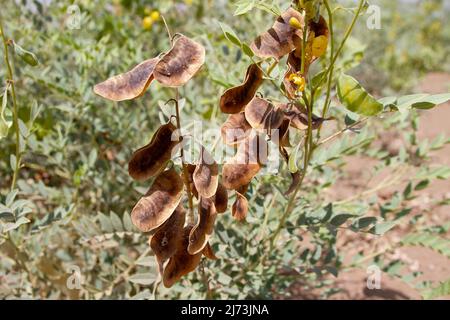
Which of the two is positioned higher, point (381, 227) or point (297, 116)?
point (297, 116)

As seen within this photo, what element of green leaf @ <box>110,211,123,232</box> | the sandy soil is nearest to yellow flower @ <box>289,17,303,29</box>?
green leaf @ <box>110,211,123,232</box>

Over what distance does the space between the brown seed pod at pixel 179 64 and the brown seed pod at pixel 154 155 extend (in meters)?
0.10

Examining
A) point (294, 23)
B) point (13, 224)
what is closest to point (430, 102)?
point (294, 23)

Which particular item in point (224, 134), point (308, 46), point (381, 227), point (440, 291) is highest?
point (308, 46)

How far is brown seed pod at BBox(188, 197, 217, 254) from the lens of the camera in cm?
90

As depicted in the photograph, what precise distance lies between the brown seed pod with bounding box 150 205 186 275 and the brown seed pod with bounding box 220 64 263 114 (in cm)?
21

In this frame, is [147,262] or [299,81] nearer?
[299,81]

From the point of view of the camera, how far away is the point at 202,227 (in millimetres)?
907

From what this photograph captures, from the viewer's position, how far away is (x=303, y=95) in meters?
0.90

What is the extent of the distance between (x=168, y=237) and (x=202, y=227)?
81mm

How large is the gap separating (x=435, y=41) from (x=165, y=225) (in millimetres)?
7631

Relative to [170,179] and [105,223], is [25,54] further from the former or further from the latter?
[105,223]

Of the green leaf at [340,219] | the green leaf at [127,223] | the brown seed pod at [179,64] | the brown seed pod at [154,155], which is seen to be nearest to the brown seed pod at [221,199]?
the brown seed pod at [154,155]
